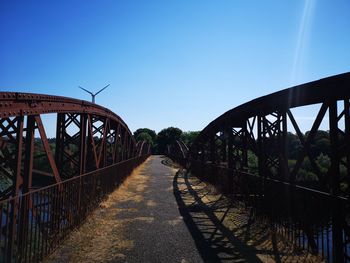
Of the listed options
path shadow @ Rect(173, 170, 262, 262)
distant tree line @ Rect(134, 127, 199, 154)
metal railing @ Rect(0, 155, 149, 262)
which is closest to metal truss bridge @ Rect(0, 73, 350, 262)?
metal railing @ Rect(0, 155, 149, 262)

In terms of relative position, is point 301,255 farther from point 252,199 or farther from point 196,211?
point 196,211

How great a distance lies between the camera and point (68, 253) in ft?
19.4

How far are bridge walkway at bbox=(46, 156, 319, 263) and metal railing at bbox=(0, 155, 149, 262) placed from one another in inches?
12.0

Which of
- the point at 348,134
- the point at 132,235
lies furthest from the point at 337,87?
the point at 132,235

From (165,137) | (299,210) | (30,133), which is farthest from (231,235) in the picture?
(165,137)

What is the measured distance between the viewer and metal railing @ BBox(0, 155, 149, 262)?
179 inches

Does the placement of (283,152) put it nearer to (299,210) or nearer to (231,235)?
(299,210)

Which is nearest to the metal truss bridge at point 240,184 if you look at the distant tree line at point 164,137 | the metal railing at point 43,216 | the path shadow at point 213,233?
the metal railing at point 43,216

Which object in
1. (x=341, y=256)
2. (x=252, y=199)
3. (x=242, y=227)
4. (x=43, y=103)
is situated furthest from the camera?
(x=252, y=199)

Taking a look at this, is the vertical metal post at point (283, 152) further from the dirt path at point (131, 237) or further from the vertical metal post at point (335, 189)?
the dirt path at point (131, 237)

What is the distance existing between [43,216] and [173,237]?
300cm

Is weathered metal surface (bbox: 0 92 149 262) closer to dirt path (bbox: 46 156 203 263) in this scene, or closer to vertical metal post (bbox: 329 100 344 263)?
dirt path (bbox: 46 156 203 263)

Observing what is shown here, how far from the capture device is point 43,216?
590 centimetres

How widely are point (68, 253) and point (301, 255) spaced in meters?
4.76
